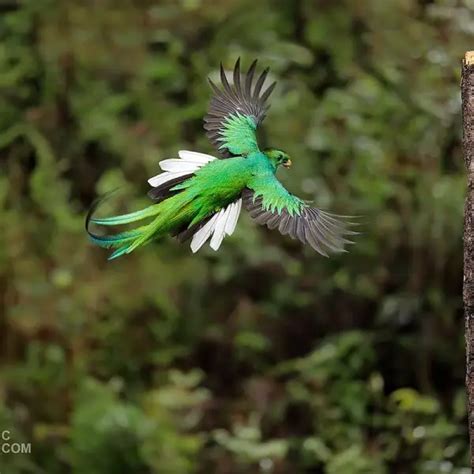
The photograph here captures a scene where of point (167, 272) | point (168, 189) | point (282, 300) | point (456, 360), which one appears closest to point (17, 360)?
point (167, 272)

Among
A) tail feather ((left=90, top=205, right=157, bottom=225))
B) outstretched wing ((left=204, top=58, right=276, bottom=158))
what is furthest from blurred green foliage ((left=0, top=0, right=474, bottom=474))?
tail feather ((left=90, top=205, right=157, bottom=225))

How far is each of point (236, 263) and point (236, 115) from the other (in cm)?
213

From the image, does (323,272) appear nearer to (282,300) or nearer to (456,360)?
(282,300)

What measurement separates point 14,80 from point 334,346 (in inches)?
59.7

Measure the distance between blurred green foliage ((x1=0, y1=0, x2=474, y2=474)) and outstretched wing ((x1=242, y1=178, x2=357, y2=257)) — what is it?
210 centimetres

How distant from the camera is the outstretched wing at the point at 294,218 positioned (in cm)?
174

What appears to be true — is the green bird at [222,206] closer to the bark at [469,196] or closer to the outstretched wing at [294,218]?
the outstretched wing at [294,218]

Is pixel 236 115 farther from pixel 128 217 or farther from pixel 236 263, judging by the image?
pixel 236 263

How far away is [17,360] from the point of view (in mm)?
4098

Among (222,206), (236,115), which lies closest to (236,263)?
(236,115)

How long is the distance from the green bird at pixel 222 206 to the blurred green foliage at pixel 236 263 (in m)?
2.06

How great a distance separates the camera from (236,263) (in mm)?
4117

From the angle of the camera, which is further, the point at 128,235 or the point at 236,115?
the point at 236,115

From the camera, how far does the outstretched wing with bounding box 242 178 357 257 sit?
1.74m
